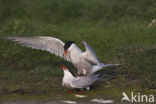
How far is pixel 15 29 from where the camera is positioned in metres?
7.87

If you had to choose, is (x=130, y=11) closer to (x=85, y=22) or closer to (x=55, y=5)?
(x=85, y=22)

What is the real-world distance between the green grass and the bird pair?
0.21 m

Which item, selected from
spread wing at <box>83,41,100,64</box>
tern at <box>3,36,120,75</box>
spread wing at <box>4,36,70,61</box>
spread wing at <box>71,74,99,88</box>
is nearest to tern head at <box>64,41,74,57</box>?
tern at <box>3,36,120,75</box>

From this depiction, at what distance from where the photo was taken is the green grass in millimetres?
5910

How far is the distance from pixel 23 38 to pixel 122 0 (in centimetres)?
413

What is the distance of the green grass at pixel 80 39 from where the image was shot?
591 centimetres

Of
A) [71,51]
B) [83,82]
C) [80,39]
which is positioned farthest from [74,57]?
[80,39]

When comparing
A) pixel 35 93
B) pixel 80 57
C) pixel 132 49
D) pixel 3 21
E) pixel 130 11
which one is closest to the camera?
pixel 35 93

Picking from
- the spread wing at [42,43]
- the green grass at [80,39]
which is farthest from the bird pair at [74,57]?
the green grass at [80,39]

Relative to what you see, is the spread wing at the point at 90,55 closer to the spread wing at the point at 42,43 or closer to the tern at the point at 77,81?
the tern at the point at 77,81

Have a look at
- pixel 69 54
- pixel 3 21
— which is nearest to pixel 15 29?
pixel 3 21

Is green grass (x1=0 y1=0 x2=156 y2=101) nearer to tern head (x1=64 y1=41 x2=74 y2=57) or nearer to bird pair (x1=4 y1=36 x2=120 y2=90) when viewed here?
bird pair (x1=4 y1=36 x2=120 y2=90)

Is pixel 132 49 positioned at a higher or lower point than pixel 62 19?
lower

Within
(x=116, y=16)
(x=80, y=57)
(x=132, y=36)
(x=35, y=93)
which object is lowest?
(x=35, y=93)
